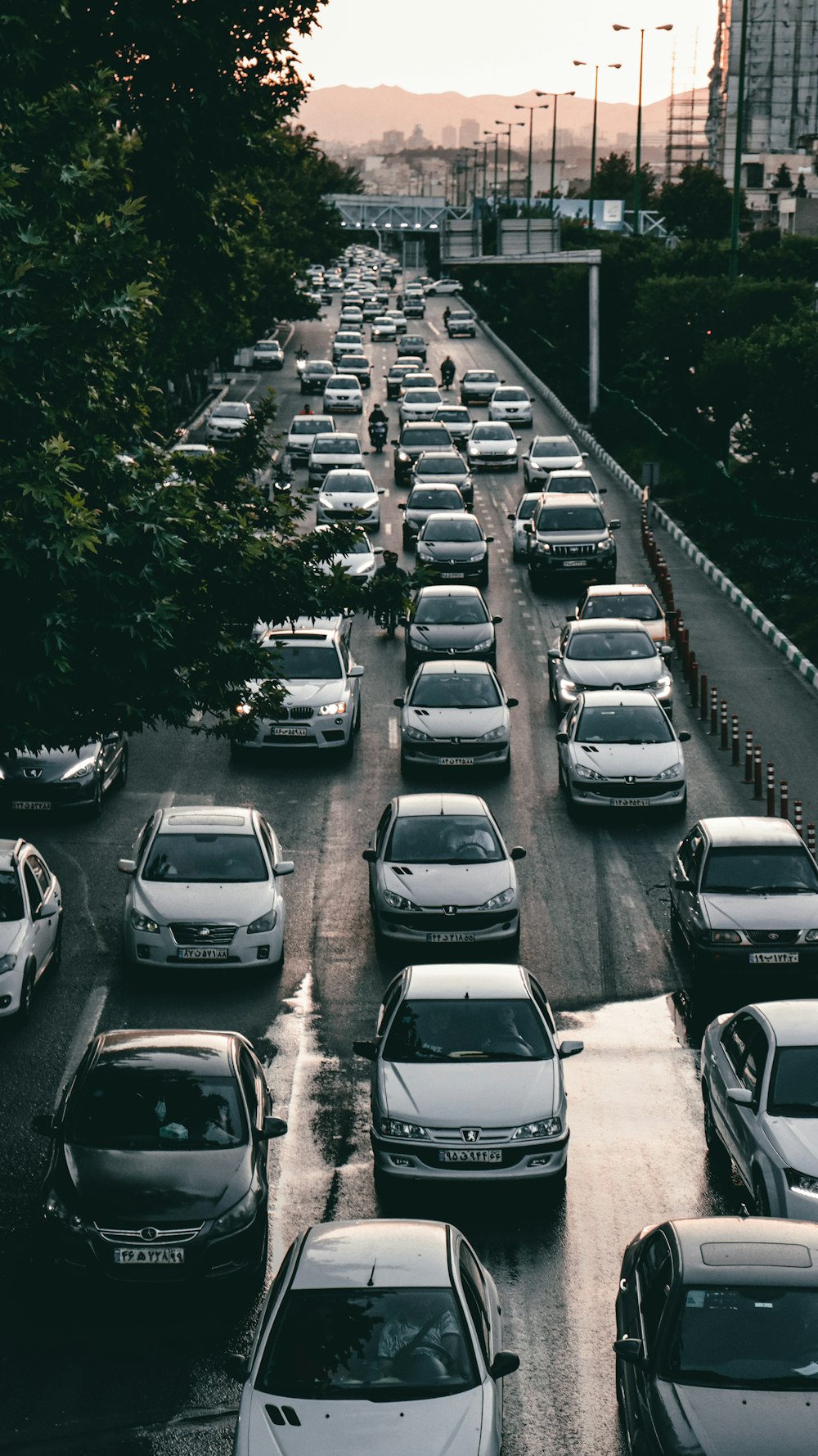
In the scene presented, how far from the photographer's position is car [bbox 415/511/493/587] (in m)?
36.5

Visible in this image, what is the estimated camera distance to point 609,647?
28.0 m

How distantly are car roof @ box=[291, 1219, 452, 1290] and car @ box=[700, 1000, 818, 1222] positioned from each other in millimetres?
2789

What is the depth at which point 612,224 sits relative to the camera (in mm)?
129750

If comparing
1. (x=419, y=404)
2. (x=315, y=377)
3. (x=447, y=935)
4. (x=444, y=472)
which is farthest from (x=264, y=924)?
(x=315, y=377)

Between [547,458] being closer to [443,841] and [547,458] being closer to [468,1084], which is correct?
[443,841]

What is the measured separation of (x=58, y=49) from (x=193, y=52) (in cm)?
324

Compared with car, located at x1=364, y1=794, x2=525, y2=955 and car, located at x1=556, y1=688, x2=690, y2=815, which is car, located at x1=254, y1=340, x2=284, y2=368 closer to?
car, located at x1=556, y1=688, x2=690, y2=815

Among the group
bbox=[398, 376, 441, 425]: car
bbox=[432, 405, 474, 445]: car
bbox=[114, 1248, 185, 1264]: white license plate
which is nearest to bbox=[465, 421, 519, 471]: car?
bbox=[432, 405, 474, 445]: car

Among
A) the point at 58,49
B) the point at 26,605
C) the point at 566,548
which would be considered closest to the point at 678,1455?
the point at 26,605

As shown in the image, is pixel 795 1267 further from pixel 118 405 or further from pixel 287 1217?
pixel 118 405

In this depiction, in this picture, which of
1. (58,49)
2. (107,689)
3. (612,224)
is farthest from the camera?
(612,224)

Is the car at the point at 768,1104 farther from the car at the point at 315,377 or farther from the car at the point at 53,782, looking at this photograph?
the car at the point at 315,377

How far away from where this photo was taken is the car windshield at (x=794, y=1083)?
12.2 m

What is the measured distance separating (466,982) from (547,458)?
120ft
